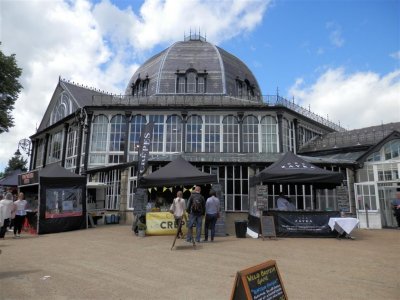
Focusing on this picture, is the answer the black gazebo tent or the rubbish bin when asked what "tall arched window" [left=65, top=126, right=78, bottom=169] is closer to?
the black gazebo tent

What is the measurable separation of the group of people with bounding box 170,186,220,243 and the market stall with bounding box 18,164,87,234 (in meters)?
5.82

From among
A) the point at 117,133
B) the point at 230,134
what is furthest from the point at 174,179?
the point at 117,133

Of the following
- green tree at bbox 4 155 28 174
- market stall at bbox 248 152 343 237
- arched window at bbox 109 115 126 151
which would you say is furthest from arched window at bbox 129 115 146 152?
green tree at bbox 4 155 28 174

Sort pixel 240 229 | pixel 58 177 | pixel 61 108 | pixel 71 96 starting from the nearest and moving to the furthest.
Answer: pixel 240 229 → pixel 58 177 → pixel 71 96 → pixel 61 108

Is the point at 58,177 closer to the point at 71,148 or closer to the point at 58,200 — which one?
the point at 58,200

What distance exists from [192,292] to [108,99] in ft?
84.2

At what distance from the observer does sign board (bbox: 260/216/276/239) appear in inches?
446

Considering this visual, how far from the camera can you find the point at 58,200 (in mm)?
14742

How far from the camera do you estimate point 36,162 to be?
33750 millimetres

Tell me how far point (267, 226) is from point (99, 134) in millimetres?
17406

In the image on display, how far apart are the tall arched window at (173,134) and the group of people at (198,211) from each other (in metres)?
12.4

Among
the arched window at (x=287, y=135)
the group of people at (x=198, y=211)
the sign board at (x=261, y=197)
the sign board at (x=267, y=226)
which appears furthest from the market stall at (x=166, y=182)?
the arched window at (x=287, y=135)

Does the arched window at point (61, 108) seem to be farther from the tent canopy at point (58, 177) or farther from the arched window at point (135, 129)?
the tent canopy at point (58, 177)

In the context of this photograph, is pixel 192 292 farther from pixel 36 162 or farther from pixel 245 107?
pixel 36 162
